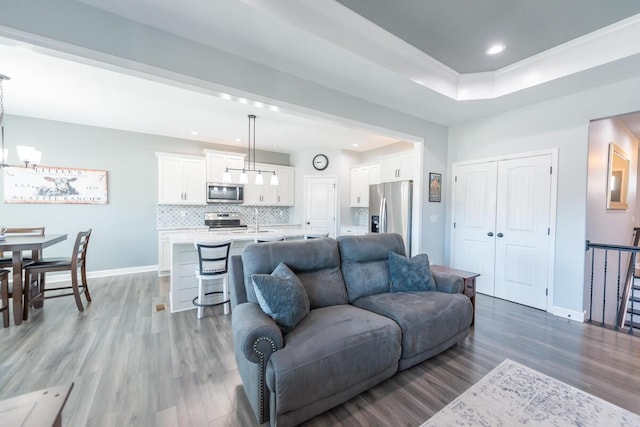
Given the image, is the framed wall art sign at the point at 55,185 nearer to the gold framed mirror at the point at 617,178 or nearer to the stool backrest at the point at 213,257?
the stool backrest at the point at 213,257

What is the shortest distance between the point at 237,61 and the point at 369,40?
51.4 inches

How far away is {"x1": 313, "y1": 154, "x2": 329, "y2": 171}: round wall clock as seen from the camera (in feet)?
20.6

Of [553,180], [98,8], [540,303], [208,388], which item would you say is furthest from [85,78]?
[540,303]

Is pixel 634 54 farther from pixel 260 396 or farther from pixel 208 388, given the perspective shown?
pixel 208 388

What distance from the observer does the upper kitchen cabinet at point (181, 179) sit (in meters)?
5.21

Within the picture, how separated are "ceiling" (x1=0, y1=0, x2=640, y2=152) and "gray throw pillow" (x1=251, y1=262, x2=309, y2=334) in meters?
1.88

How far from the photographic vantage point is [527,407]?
175 centimetres

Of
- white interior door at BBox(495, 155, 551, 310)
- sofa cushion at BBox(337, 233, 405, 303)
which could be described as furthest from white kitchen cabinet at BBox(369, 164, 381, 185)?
sofa cushion at BBox(337, 233, 405, 303)

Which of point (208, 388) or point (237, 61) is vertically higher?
point (237, 61)

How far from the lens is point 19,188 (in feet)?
14.2

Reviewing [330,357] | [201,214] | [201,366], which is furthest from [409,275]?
[201,214]

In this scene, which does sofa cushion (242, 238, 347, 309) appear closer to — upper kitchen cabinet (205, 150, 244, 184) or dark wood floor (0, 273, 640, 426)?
dark wood floor (0, 273, 640, 426)

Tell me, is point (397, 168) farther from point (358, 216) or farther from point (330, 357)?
point (330, 357)

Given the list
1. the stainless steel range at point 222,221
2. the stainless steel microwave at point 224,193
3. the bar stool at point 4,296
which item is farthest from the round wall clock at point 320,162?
the bar stool at point 4,296
